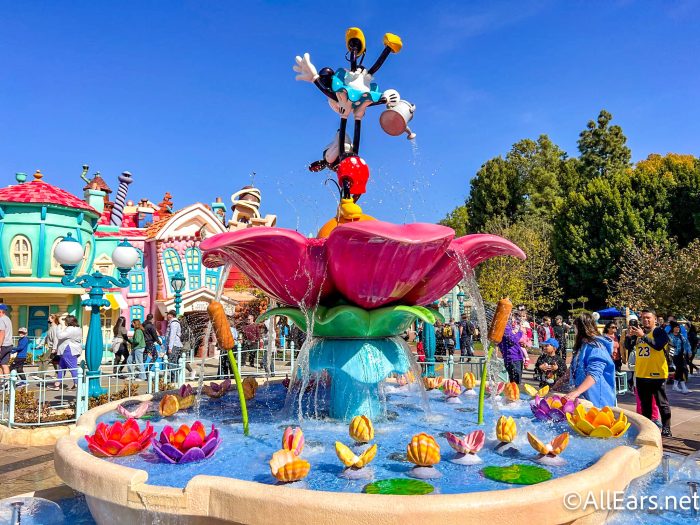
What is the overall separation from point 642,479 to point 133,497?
382 cm

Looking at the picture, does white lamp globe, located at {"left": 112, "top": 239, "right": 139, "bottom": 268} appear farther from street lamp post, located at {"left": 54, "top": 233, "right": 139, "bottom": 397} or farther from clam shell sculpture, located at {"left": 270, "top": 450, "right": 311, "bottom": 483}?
clam shell sculpture, located at {"left": 270, "top": 450, "right": 311, "bottom": 483}

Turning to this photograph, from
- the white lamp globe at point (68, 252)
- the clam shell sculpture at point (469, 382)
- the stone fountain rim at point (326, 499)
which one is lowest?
the stone fountain rim at point (326, 499)

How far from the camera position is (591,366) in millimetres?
5203

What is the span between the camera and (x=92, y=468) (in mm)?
3619

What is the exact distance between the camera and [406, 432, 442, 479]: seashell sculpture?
3.77 meters

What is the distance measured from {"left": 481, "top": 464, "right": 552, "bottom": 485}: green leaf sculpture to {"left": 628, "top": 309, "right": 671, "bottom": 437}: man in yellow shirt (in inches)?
153

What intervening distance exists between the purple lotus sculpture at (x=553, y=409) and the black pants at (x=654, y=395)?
2226mm

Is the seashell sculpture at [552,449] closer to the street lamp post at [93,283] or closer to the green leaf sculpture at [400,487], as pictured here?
the green leaf sculpture at [400,487]

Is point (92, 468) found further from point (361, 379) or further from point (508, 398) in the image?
point (508, 398)

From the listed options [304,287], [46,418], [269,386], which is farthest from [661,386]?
[46,418]

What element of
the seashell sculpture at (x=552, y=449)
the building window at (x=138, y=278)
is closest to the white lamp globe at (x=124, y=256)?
the seashell sculpture at (x=552, y=449)

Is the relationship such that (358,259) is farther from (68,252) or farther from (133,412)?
(68,252)

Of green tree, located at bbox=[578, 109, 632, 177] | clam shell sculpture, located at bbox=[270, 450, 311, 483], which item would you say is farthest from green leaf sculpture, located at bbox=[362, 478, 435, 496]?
green tree, located at bbox=[578, 109, 632, 177]

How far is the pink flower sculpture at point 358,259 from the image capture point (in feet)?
15.5
